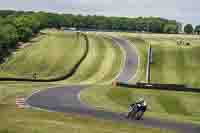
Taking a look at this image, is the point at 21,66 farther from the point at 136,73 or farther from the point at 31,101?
the point at 31,101

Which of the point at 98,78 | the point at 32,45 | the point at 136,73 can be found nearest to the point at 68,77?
the point at 98,78

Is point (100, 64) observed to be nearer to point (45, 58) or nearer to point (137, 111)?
point (45, 58)

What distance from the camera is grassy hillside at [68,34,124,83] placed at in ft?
334

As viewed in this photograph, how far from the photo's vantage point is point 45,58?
12362 cm

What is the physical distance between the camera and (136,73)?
11050 centimetres

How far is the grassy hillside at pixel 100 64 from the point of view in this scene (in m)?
102

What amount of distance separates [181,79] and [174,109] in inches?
1913

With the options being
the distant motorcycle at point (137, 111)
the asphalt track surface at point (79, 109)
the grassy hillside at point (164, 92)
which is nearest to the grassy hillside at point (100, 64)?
the grassy hillside at point (164, 92)

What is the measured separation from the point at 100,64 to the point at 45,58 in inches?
616

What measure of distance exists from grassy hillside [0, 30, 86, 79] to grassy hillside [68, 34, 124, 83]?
10.4 ft

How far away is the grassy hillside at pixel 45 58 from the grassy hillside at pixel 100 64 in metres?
3.16

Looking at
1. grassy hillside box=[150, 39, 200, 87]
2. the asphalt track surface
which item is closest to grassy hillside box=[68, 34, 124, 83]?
grassy hillside box=[150, 39, 200, 87]

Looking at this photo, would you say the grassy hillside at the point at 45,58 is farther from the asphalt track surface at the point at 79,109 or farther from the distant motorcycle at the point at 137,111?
the distant motorcycle at the point at 137,111

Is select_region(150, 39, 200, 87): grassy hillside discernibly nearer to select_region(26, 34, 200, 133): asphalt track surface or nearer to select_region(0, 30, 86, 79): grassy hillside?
select_region(0, 30, 86, 79): grassy hillside
